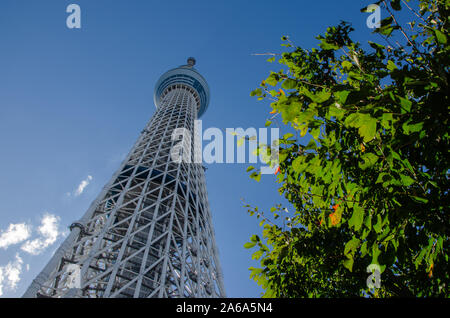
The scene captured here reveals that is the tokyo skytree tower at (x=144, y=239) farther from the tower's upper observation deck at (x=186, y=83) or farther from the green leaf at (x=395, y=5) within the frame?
the tower's upper observation deck at (x=186, y=83)

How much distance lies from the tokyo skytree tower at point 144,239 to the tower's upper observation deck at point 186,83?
19.3m

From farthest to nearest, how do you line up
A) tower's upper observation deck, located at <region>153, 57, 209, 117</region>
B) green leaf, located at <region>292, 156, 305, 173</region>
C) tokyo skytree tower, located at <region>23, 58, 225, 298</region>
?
1. tower's upper observation deck, located at <region>153, 57, 209, 117</region>
2. tokyo skytree tower, located at <region>23, 58, 225, 298</region>
3. green leaf, located at <region>292, 156, 305, 173</region>

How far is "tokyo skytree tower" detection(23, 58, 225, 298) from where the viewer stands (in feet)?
41.9

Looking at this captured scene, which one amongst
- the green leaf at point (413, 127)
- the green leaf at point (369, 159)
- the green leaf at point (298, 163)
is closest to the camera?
the green leaf at point (413, 127)

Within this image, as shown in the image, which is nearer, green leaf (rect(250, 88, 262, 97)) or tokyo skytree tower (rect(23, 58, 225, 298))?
green leaf (rect(250, 88, 262, 97))

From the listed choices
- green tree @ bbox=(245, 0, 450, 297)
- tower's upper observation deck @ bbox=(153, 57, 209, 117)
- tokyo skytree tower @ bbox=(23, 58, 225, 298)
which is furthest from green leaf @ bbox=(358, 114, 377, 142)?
tower's upper observation deck @ bbox=(153, 57, 209, 117)

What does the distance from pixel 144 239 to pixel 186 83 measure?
1401 inches

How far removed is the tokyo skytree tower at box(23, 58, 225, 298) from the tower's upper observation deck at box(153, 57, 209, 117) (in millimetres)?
19283

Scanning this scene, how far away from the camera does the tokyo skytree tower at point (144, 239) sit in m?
12.8

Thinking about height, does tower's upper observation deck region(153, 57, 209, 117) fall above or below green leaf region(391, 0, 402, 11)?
above

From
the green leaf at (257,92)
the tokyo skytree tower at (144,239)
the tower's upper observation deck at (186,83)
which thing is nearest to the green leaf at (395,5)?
the green leaf at (257,92)

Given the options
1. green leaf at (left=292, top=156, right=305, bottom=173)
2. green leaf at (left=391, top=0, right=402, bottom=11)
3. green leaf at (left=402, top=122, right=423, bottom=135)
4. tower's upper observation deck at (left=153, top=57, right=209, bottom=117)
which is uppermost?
tower's upper observation deck at (left=153, top=57, right=209, bottom=117)

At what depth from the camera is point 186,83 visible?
47.3 m

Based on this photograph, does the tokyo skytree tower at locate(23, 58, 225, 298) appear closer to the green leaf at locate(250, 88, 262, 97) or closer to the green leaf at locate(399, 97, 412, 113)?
the green leaf at locate(250, 88, 262, 97)
